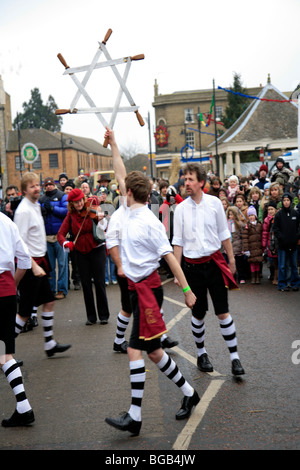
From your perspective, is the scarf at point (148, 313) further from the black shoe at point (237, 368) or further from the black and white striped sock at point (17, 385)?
the black shoe at point (237, 368)

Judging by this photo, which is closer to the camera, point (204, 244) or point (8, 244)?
point (8, 244)

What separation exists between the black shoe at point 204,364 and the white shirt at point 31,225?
7.93 ft

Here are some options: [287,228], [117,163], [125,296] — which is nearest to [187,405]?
[125,296]

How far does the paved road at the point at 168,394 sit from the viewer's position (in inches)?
189

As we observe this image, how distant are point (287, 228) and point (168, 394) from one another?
695 centimetres

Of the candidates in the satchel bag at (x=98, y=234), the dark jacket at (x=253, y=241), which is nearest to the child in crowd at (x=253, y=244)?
the dark jacket at (x=253, y=241)

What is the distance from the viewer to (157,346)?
5.12 m

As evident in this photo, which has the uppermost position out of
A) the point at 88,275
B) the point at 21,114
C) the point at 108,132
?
the point at 21,114

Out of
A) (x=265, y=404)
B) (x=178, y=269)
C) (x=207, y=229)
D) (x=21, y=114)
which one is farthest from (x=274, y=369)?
(x=21, y=114)

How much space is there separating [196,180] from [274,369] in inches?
82.0

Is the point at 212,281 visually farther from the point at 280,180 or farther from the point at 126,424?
the point at 280,180

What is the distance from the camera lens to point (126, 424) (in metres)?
4.88

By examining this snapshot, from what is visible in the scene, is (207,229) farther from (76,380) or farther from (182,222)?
(76,380)

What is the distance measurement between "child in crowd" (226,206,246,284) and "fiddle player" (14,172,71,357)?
248 inches
